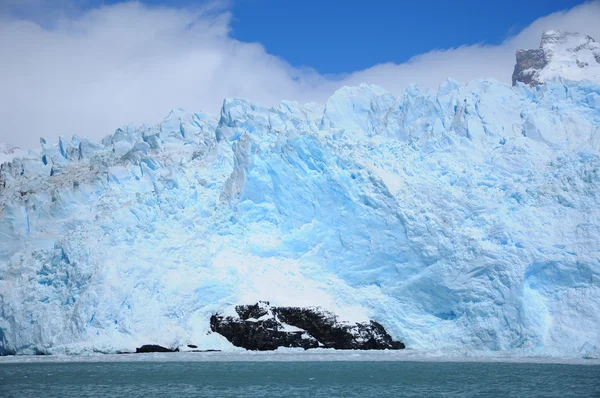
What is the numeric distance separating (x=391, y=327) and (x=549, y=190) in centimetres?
760

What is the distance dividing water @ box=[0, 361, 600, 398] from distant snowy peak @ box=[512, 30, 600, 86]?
2902cm

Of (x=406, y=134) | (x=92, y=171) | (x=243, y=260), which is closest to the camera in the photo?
(x=243, y=260)

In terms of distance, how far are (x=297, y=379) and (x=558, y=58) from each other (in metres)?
38.2

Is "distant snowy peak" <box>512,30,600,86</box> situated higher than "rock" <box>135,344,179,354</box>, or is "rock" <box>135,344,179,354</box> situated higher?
"distant snowy peak" <box>512,30,600,86</box>

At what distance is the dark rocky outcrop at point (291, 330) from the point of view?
26.2 meters

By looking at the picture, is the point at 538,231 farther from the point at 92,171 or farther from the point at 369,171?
the point at 92,171

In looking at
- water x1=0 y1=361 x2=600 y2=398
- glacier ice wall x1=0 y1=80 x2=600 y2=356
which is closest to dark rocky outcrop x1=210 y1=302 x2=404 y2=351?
glacier ice wall x1=0 y1=80 x2=600 y2=356

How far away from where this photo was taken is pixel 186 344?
26094 mm

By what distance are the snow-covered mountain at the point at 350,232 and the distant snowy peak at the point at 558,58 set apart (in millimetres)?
17118

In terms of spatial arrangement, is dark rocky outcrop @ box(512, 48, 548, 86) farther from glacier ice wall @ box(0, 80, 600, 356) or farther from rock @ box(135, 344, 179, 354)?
rock @ box(135, 344, 179, 354)

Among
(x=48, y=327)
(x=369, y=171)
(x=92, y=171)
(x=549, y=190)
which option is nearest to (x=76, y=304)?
(x=48, y=327)

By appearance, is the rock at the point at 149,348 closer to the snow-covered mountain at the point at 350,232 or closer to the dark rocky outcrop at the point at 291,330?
the snow-covered mountain at the point at 350,232

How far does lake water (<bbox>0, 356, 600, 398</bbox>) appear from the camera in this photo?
1745cm

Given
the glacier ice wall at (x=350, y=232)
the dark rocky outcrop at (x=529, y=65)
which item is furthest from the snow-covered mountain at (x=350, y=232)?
the dark rocky outcrop at (x=529, y=65)
